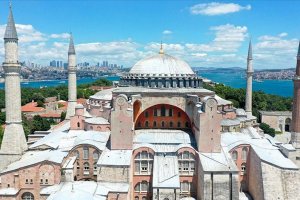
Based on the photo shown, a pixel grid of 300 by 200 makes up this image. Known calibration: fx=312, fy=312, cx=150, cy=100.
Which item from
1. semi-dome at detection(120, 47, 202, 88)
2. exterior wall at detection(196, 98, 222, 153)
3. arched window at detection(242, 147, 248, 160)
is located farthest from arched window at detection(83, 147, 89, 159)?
arched window at detection(242, 147, 248, 160)

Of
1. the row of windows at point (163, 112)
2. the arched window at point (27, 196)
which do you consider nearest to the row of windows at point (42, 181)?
the arched window at point (27, 196)

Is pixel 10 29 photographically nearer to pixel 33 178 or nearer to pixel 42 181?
pixel 33 178

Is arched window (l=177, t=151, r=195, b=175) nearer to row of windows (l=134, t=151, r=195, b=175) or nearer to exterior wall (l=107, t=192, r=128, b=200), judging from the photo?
row of windows (l=134, t=151, r=195, b=175)

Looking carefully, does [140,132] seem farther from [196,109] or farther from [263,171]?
[263,171]

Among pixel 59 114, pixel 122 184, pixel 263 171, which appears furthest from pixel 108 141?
pixel 59 114

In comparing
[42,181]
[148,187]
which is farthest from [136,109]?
[42,181]

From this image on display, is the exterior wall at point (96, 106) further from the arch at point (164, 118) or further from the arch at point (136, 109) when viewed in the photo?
the arch at point (164, 118)
